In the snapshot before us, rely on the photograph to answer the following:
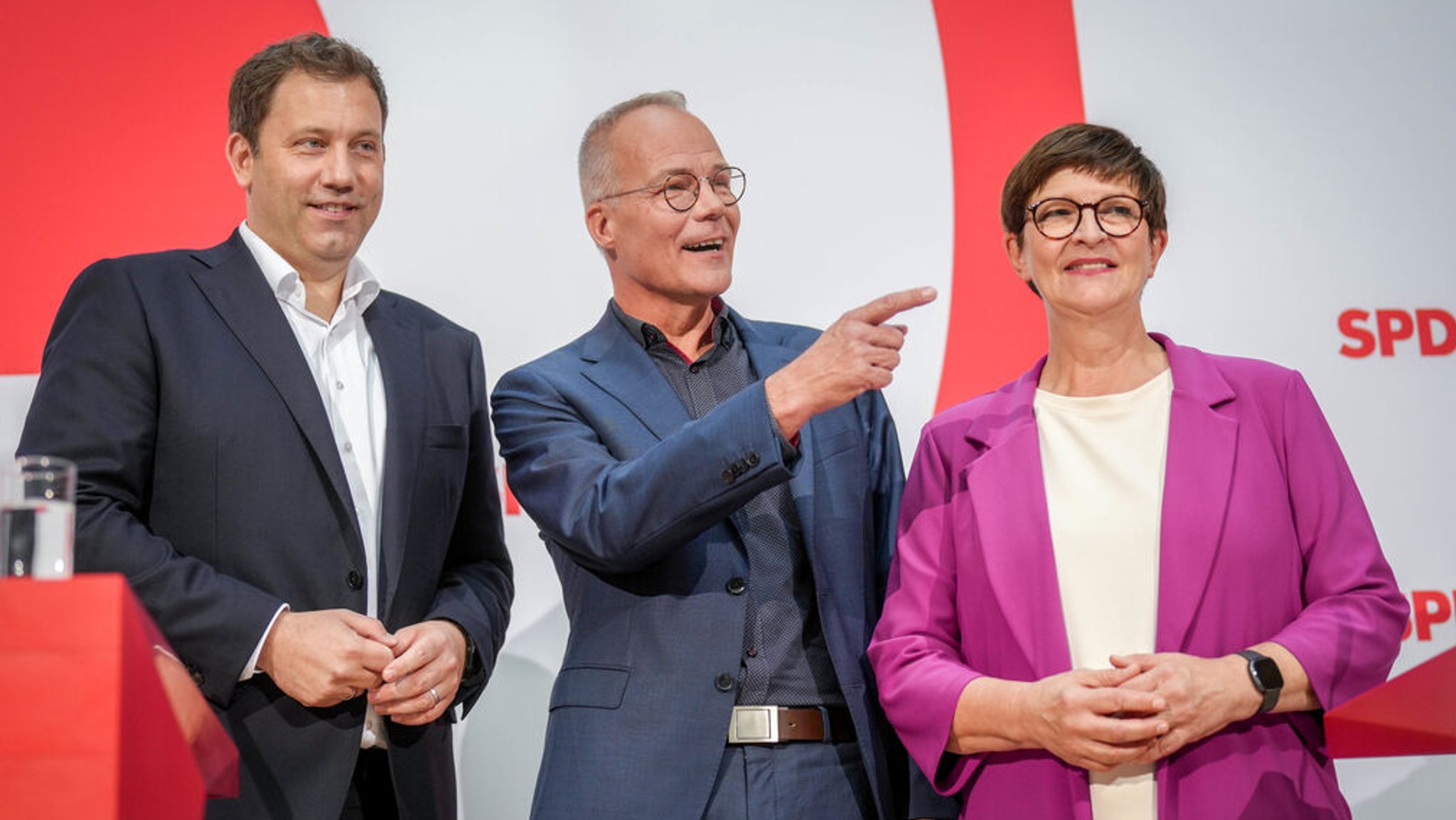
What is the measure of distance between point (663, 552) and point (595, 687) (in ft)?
0.92

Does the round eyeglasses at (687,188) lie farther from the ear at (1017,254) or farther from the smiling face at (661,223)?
the ear at (1017,254)

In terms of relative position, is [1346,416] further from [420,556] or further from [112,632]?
[112,632]

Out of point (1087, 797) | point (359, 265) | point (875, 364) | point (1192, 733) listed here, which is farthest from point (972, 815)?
point (359, 265)

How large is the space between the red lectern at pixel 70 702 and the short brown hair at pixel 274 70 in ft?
5.25

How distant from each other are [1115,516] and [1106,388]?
0.26 meters

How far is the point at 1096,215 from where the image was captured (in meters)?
2.54

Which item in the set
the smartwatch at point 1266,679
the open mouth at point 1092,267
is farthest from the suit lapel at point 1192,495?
the open mouth at point 1092,267

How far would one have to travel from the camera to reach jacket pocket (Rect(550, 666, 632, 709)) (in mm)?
2555

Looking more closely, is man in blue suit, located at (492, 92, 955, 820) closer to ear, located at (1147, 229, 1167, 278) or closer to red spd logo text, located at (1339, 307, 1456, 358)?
ear, located at (1147, 229, 1167, 278)

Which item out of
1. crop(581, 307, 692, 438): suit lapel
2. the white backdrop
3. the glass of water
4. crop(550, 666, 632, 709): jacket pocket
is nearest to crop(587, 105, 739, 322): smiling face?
crop(581, 307, 692, 438): suit lapel

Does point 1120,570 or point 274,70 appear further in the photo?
point 274,70

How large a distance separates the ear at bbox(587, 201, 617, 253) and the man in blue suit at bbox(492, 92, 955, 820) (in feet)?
0.42

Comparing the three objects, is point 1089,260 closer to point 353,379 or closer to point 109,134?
point 353,379

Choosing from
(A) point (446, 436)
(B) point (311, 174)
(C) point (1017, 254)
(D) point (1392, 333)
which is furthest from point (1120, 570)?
(D) point (1392, 333)
